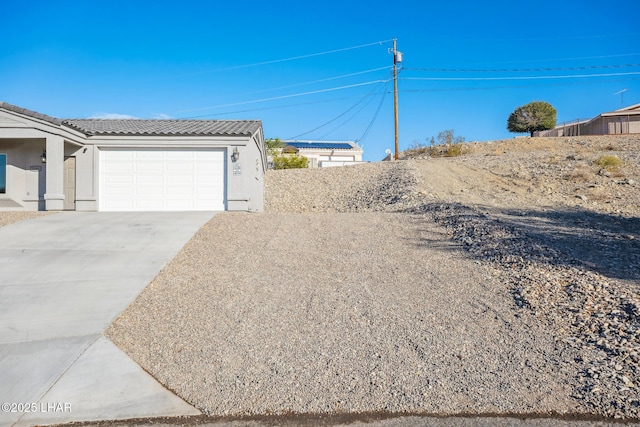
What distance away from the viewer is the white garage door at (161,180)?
17.5 m

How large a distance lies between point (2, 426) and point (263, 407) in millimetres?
2487

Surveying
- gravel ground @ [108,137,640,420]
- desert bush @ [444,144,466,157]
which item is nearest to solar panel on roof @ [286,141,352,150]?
desert bush @ [444,144,466,157]

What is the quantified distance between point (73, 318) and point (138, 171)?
37.5 ft

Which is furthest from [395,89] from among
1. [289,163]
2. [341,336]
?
[341,336]

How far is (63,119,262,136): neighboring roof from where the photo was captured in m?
17.3

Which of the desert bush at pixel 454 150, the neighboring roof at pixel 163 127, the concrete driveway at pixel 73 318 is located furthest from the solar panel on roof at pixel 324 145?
the concrete driveway at pixel 73 318

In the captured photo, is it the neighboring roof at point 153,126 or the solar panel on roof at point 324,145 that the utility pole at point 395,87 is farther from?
the solar panel on roof at point 324,145

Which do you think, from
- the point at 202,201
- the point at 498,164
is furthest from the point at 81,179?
the point at 498,164

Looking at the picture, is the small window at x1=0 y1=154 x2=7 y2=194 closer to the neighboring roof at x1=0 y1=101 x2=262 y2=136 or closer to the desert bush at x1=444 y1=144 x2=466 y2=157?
the neighboring roof at x1=0 y1=101 x2=262 y2=136

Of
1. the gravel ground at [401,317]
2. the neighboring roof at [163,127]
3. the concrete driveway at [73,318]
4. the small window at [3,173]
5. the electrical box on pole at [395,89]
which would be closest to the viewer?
the concrete driveway at [73,318]

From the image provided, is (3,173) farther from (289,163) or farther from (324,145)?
(324,145)

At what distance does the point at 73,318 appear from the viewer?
6.95m

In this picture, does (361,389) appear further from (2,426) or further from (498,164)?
(498,164)

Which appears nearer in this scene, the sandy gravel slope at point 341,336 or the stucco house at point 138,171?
the sandy gravel slope at point 341,336
